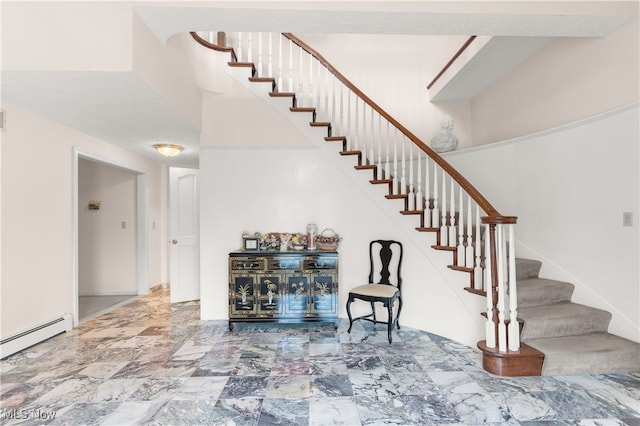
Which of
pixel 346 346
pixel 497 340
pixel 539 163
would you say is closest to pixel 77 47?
pixel 346 346

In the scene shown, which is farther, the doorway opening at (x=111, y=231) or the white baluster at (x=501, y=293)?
the doorway opening at (x=111, y=231)

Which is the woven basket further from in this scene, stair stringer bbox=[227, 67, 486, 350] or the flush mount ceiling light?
the flush mount ceiling light

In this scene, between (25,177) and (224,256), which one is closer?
(25,177)

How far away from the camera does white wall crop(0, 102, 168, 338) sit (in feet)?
9.86

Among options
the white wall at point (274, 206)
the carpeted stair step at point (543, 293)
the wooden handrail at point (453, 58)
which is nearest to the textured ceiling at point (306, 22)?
the white wall at point (274, 206)

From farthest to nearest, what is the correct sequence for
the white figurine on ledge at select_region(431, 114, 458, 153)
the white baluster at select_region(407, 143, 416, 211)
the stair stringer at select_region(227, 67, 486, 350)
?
the white figurine on ledge at select_region(431, 114, 458, 153) < the white baluster at select_region(407, 143, 416, 211) < the stair stringer at select_region(227, 67, 486, 350)

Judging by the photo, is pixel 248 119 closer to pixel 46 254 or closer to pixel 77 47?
pixel 77 47

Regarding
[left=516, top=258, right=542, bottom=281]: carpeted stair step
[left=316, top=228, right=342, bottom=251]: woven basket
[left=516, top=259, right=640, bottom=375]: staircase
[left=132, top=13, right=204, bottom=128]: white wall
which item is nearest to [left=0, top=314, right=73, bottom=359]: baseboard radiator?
[left=132, top=13, right=204, bottom=128]: white wall

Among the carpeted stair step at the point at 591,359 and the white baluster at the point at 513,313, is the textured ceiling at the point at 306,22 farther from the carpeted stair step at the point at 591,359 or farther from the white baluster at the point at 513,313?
the carpeted stair step at the point at 591,359

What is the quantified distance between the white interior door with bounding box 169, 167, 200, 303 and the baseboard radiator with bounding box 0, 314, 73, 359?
139 cm

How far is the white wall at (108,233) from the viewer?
17.9 ft

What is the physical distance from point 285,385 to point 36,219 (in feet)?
10.2

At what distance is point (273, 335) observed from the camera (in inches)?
141

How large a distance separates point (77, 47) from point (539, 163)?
4.54m
